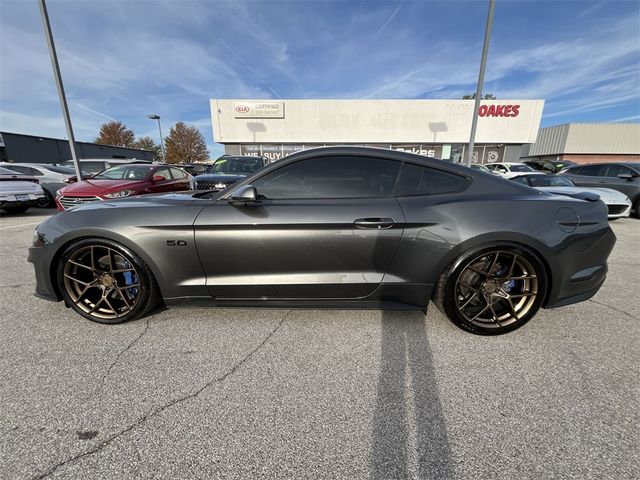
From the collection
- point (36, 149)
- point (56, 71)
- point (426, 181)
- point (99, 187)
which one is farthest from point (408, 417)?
point (36, 149)

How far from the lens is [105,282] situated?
7.97 feet

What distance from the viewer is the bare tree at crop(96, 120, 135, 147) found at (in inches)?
1969

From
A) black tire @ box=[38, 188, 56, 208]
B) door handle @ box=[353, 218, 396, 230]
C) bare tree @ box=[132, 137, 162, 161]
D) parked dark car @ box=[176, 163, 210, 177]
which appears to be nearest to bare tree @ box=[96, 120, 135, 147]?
bare tree @ box=[132, 137, 162, 161]

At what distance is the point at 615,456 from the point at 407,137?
2340 centimetres

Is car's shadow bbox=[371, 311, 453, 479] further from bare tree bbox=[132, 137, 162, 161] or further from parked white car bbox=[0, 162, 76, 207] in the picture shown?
bare tree bbox=[132, 137, 162, 161]

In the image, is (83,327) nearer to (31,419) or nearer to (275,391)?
(31,419)

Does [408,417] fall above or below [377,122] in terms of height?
below

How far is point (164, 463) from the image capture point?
1347 mm

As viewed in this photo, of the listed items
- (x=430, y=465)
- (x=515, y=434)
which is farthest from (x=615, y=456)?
(x=430, y=465)

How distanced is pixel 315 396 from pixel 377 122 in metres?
23.0

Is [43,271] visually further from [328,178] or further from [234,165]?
[234,165]

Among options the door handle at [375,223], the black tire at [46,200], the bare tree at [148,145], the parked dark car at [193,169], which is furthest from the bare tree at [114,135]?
the door handle at [375,223]

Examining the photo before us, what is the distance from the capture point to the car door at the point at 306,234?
2.16 metres

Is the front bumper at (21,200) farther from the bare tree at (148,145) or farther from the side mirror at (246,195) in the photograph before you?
the bare tree at (148,145)
